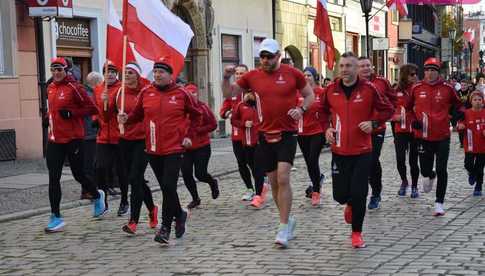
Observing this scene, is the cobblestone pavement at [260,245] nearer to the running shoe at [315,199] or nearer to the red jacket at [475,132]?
the running shoe at [315,199]

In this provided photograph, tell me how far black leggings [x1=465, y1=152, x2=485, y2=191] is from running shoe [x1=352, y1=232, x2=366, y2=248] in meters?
4.14

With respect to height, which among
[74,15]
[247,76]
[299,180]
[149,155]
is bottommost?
[299,180]

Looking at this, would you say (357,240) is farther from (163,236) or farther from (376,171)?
(376,171)

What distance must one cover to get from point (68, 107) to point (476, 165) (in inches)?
233

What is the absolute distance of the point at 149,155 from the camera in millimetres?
7973

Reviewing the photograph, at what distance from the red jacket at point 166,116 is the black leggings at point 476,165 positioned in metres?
5.09

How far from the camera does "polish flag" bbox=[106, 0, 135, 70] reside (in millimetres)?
9500

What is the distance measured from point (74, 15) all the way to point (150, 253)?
1168cm

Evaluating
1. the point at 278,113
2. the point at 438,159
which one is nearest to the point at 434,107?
the point at 438,159

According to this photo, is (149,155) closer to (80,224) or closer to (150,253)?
(150,253)

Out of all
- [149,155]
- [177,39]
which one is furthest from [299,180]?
[149,155]

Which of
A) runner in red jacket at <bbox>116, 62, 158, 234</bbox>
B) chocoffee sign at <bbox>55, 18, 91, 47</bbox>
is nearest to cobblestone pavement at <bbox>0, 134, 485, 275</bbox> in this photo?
runner in red jacket at <bbox>116, 62, 158, 234</bbox>

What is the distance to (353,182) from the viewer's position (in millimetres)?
7609

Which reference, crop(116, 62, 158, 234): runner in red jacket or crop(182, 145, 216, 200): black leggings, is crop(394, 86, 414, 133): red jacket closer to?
crop(182, 145, 216, 200): black leggings
